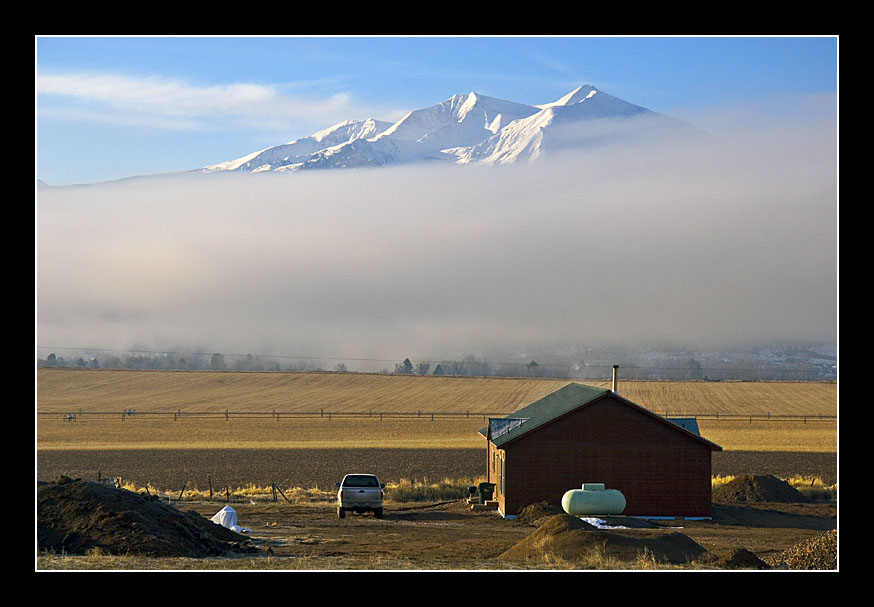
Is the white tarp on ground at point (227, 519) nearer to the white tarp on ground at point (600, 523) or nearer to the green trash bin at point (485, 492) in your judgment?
the white tarp on ground at point (600, 523)

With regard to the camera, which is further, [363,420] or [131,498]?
[363,420]

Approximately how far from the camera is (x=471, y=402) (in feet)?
416

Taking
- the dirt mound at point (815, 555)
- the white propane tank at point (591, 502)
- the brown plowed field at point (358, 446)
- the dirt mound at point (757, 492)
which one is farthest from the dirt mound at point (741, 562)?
the dirt mound at point (757, 492)

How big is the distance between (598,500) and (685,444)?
4601 mm

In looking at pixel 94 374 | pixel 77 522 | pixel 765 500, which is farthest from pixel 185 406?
pixel 77 522

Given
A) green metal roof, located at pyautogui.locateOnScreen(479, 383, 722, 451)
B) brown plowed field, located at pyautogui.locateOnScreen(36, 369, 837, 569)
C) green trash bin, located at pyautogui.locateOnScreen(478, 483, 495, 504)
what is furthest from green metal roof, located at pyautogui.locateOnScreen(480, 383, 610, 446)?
brown plowed field, located at pyautogui.locateOnScreen(36, 369, 837, 569)

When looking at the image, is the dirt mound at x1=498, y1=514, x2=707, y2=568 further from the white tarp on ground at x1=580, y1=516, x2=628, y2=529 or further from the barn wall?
the barn wall

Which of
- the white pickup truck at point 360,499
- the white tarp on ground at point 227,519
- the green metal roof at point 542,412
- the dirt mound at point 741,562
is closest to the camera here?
the dirt mound at point 741,562

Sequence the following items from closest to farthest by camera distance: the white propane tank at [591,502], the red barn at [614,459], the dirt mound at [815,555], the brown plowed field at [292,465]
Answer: the dirt mound at [815,555], the white propane tank at [591,502], the red barn at [614,459], the brown plowed field at [292,465]

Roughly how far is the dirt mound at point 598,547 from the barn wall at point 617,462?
10.3 m

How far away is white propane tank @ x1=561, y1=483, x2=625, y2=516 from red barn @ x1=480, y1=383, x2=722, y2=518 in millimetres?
1835

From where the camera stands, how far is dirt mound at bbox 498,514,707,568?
75.1 ft

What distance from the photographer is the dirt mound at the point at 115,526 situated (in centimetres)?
2350
